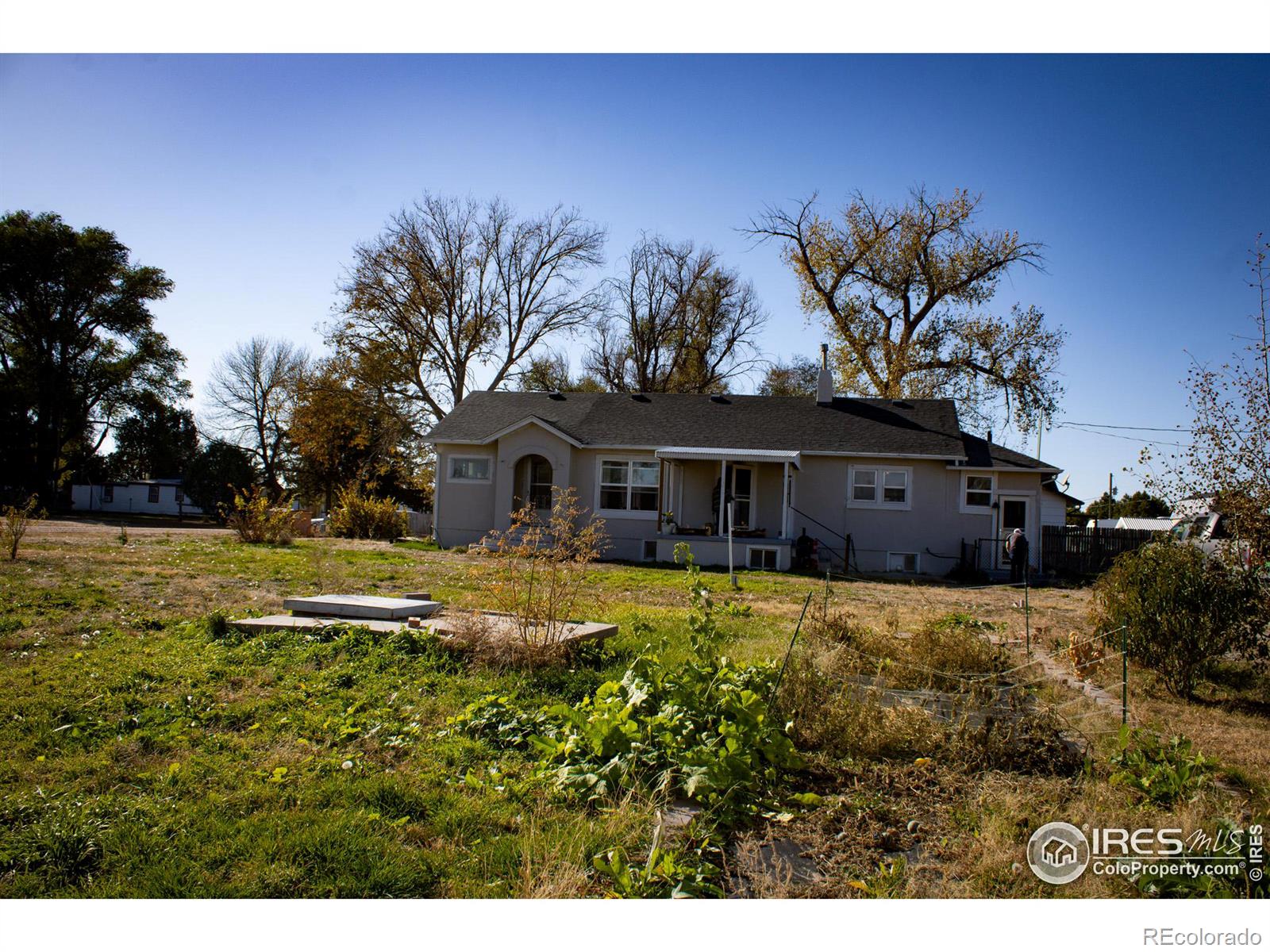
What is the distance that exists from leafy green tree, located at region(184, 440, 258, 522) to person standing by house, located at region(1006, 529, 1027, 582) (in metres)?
38.1

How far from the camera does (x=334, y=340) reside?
3397 cm

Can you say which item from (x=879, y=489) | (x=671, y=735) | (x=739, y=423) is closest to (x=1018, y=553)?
(x=879, y=489)

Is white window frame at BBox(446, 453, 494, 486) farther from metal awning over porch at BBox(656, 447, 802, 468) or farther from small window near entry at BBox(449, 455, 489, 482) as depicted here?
metal awning over porch at BBox(656, 447, 802, 468)

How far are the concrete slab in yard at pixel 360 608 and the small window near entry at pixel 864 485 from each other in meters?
15.4

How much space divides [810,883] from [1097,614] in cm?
635

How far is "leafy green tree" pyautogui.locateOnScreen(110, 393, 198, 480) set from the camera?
49.0 meters

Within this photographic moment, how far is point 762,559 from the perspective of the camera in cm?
2006

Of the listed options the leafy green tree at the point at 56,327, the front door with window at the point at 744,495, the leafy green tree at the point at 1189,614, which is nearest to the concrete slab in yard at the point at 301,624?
the leafy green tree at the point at 1189,614

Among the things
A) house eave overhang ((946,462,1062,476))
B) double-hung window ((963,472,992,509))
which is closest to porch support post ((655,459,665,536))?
house eave overhang ((946,462,1062,476))

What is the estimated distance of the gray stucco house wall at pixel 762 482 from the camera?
834 inches

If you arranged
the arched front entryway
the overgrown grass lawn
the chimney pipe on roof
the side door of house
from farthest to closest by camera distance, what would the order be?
the chimney pipe on roof
the arched front entryway
the side door of house
the overgrown grass lawn

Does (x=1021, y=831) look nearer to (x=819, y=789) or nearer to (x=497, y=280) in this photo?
(x=819, y=789)

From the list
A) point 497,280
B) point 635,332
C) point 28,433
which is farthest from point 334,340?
point 28,433

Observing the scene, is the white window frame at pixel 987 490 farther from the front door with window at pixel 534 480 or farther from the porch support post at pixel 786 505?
the front door with window at pixel 534 480
